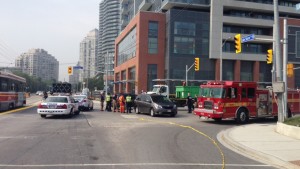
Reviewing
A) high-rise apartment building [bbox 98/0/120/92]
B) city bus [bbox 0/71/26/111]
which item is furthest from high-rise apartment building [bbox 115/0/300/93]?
high-rise apartment building [bbox 98/0/120/92]

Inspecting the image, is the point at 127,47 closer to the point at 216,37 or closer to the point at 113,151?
the point at 216,37

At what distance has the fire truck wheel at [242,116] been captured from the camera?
2238 cm

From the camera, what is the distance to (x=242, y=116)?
22.5m

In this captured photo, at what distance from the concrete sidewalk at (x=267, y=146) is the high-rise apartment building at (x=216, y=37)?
4739 centimetres

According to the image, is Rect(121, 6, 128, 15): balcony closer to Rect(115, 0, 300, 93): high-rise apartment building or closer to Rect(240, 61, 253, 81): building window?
Rect(115, 0, 300, 93): high-rise apartment building

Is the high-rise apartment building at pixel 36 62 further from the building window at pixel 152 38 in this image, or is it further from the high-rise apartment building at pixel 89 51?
the building window at pixel 152 38

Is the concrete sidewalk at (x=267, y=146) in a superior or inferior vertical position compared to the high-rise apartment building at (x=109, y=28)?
inferior

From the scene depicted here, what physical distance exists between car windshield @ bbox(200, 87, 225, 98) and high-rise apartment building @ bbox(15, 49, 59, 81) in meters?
63.9

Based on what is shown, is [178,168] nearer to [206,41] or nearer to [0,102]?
[0,102]

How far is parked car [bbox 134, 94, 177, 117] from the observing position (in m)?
26.3

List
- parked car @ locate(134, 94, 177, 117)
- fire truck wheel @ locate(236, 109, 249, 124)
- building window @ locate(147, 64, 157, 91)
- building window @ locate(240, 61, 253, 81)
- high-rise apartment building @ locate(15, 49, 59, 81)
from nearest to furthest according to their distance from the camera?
fire truck wheel @ locate(236, 109, 249, 124), parked car @ locate(134, 94, 177, 117), building window @ locate(147, 64, 157, 91), building window @ locate(240, 61, 253, 81), high-rise apartment building @ locate(15, 49, 59, 81)

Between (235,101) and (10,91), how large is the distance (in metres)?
18.2

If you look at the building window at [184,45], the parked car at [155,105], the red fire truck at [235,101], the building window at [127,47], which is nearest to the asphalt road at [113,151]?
the red fire truck at [235,101]

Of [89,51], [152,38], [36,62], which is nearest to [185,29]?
[152,38]
